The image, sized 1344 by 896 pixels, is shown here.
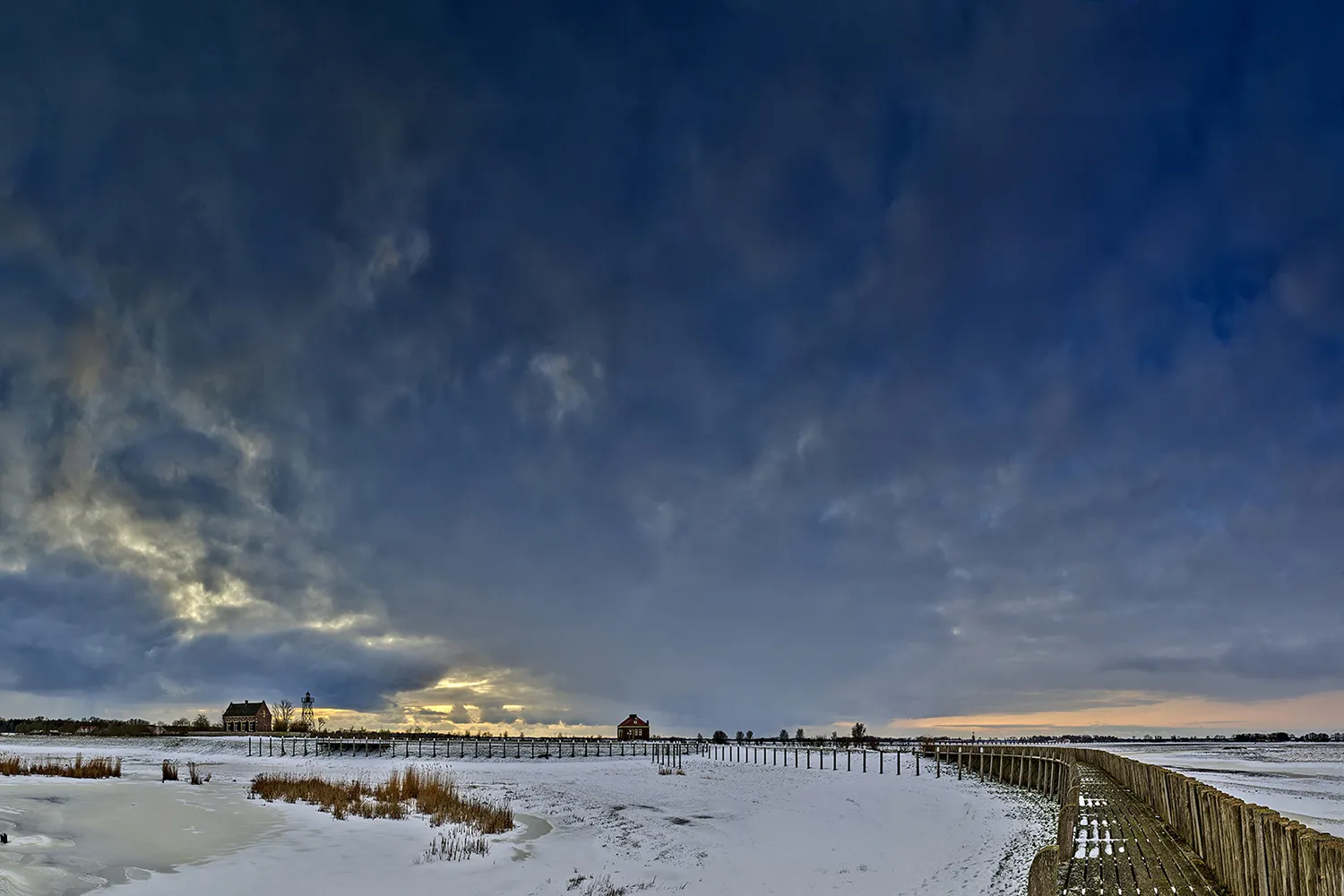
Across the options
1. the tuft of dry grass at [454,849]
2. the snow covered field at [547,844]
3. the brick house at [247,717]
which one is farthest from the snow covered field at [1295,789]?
the brick house at [247,717]

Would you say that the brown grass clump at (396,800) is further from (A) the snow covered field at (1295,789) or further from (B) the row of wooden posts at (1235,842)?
(A) the snow covered field at (1295,789)

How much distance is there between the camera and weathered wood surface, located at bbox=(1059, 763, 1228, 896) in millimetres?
10797

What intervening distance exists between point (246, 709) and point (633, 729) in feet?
238

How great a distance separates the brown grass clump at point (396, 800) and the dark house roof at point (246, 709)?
13276cm

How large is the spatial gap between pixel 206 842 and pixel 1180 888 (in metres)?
21.7

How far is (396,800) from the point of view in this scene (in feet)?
98.7

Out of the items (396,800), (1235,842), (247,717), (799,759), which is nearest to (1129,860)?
(1235,842)

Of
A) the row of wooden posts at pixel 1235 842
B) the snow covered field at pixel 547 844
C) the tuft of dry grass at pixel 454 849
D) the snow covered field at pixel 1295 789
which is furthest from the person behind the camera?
the snow covered field at pixel 1295 789

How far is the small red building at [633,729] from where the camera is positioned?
135750 mm

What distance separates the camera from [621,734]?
→ 13638 centimetres

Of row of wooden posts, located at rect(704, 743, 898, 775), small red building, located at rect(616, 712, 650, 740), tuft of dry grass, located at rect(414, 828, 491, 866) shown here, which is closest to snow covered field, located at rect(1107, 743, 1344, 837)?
row of wooden posts, located at rect(704, 743, 898, 775)

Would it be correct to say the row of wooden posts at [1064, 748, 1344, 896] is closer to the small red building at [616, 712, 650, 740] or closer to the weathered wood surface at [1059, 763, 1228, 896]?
the weathered wood surface at [1059, 763, 1228, 896]

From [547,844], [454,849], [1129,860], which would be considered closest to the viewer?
[1129,860]

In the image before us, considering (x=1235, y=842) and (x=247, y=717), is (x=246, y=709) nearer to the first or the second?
(x=247, y=717)
